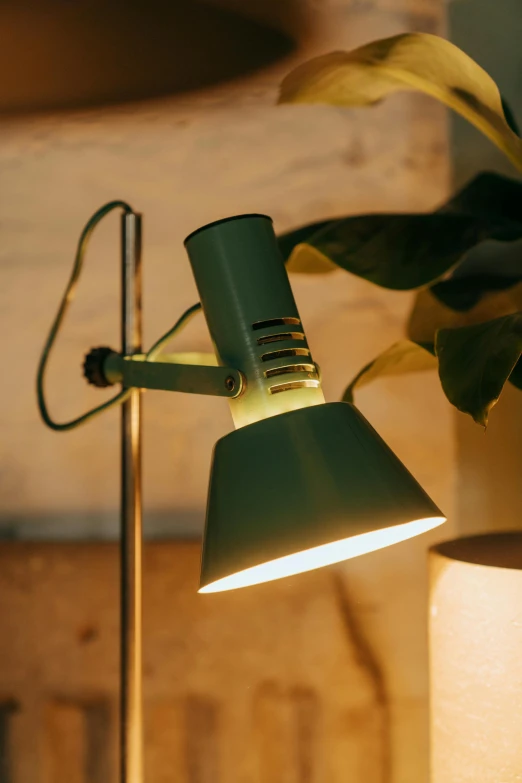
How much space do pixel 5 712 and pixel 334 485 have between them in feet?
2.71

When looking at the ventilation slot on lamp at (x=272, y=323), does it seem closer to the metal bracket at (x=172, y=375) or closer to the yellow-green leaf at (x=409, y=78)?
the metal bracket at (x=172, y=375)

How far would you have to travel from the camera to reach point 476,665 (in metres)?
0.63

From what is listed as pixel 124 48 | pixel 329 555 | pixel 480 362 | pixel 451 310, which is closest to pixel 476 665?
pixel 329 555

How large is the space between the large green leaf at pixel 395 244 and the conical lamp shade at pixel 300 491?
250 mm

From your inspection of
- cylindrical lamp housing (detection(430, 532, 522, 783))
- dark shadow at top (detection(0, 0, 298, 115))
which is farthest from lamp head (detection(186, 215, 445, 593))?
dark shadow at top (detection(0, 0, 298, 115))

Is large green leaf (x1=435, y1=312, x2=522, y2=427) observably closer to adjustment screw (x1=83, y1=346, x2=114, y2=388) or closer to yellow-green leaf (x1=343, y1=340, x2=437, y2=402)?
yellow-green leaf (x1=343, y1=340, x2=437, y2=402)

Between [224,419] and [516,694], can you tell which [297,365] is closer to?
[516,694]

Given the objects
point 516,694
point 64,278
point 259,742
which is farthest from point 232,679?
point 64,278

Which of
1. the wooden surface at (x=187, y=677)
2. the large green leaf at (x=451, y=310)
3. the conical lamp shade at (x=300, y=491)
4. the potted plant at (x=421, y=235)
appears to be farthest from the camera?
the wooden surface at (x=187, y=677)

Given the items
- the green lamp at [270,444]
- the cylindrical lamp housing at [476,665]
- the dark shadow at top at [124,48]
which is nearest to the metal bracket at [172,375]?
the green lamp at [270,444]

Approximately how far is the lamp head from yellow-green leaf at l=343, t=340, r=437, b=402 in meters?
0.20

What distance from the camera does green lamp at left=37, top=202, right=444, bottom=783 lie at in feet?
1.46

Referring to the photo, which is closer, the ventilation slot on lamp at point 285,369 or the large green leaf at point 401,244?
the ventilation slot on lamp at point 285,369

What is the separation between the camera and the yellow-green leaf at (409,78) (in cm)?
68
